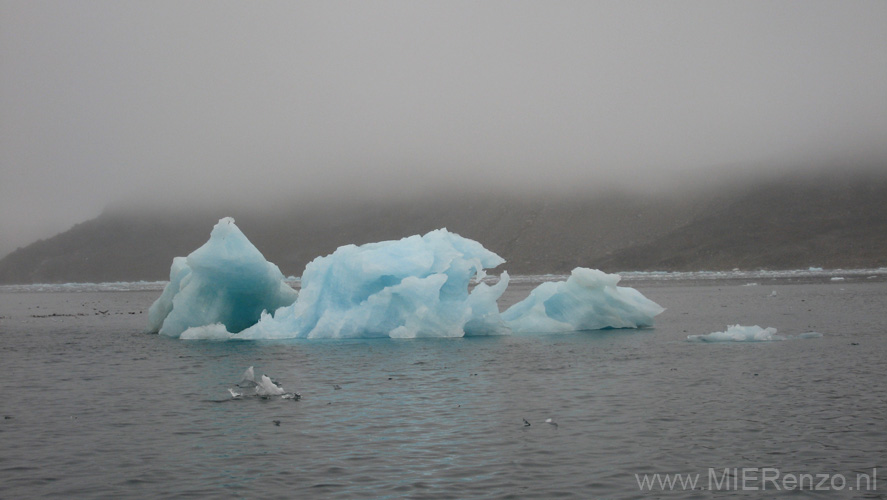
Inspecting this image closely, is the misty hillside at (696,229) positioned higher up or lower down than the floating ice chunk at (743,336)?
higher up

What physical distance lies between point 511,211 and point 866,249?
77533 millimetres

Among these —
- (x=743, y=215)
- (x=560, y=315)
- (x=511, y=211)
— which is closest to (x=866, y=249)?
(x=743, y=215)

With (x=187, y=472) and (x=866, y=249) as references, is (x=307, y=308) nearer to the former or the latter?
(x=187, y=472)

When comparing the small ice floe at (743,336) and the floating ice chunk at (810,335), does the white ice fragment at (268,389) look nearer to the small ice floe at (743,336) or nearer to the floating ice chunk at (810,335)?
the small ice floe at (743,336)

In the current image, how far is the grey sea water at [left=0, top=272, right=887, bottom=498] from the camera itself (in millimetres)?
11625

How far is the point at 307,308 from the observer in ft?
101

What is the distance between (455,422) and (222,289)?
1898 cm

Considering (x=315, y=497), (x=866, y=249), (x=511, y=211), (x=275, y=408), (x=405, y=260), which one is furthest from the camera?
(x=511, y=211)

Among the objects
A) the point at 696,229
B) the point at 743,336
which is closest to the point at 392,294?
the point at 743,336

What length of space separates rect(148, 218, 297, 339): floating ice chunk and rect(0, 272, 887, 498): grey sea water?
12.6 ft

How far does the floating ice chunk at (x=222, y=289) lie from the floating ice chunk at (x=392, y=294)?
178cm

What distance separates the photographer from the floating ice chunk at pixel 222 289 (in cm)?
3075

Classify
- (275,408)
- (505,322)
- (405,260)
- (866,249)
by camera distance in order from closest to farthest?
(275,408) < (405,260) < (505,322) < (866,249)

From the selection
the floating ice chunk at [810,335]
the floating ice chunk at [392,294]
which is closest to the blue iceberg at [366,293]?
the floating ice chunk at [392,294]
